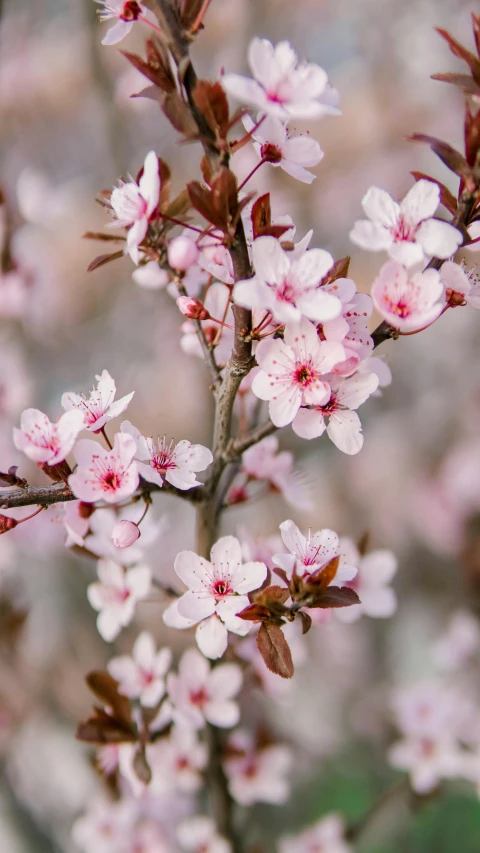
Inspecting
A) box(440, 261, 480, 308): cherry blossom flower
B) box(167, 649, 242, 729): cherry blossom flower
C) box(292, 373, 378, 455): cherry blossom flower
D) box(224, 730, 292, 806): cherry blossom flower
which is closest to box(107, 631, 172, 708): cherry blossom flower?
box(167, 649, 242, 729): cherry blossom flower

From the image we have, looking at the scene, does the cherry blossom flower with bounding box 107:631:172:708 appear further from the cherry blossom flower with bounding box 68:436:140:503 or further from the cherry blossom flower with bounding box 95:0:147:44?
the cherry blossom flower with bounding box 95:0:147:44

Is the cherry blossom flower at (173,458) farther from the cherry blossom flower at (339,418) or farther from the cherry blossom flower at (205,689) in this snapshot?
the cherry blossom flower at (205,689)

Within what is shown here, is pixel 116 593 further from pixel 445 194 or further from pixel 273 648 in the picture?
pixel 445 194

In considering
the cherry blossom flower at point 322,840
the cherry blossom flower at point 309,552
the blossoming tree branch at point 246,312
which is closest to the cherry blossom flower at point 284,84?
the blossoming tree branch at point 246,312

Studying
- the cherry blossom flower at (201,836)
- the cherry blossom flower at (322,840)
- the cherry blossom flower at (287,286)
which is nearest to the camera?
the cherry blossom flower at (287,286)

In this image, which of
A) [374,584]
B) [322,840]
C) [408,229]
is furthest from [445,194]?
Answer: [322,840]
